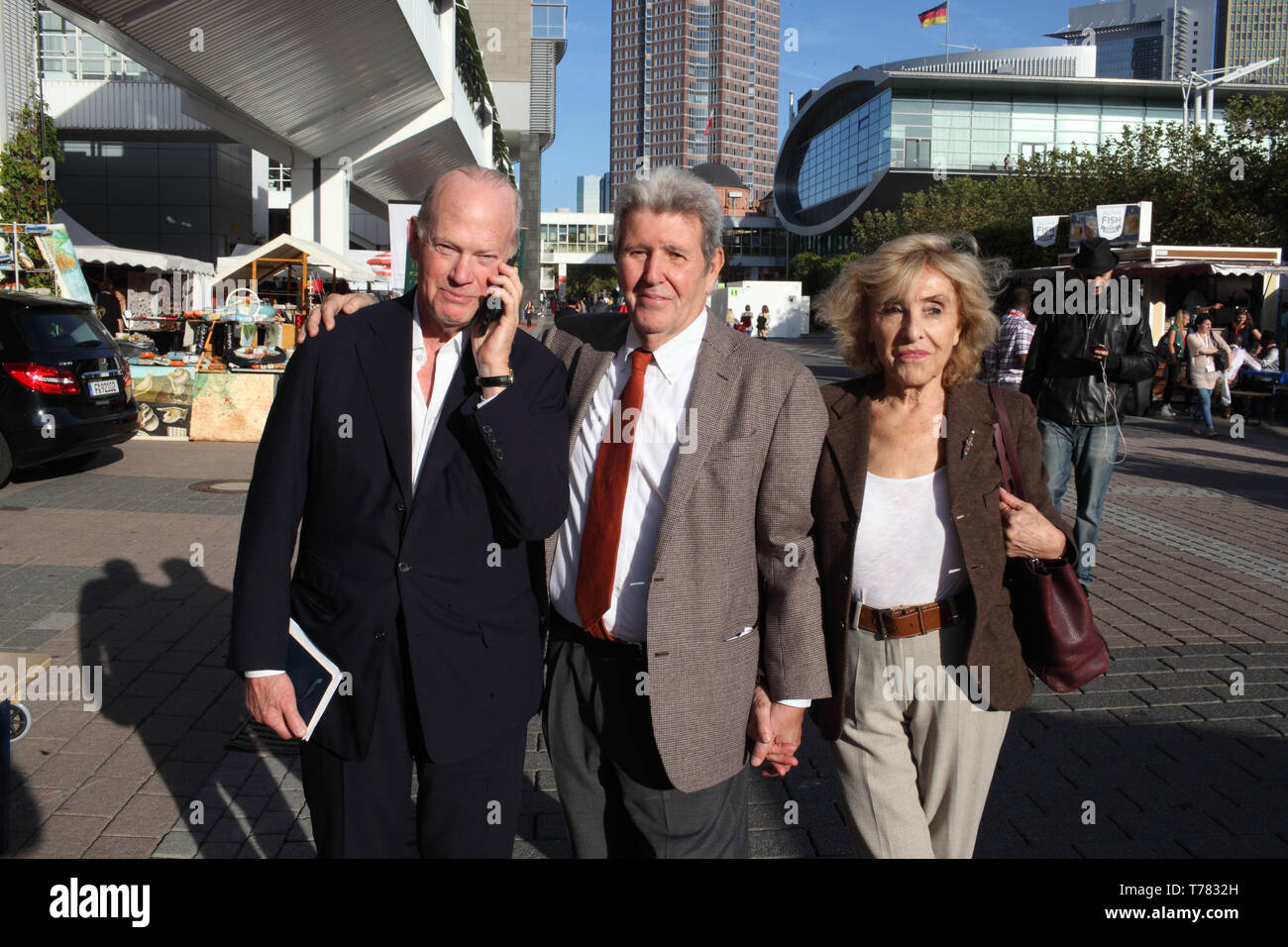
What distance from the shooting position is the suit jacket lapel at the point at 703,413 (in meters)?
2.45

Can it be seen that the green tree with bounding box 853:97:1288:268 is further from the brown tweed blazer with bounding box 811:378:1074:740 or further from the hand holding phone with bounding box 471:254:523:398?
the hand holding phone with bounding box 471:254:523:398

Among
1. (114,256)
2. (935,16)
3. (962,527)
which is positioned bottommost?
(962,527)

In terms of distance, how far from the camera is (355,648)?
2.43 metres

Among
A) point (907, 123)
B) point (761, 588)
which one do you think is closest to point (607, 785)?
point (761, 588)

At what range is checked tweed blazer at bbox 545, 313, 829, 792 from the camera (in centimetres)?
244

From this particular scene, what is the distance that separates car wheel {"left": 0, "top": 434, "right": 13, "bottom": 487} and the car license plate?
1032mm

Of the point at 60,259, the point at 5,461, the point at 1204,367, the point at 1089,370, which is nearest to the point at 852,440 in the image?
the point at 1089,370

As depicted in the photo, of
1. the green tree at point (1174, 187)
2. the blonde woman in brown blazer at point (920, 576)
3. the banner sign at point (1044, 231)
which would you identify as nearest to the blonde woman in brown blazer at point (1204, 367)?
the green tree at point (1174, 187)

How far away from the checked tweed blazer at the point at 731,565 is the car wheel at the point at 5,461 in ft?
31.4

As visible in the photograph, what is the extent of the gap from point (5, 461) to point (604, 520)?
9.72m

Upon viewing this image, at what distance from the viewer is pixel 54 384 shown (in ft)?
34.3

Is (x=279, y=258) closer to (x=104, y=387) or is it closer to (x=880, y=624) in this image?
(x=104, y=387)

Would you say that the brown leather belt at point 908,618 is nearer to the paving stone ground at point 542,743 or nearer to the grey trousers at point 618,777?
the grey trousers at point 618,777

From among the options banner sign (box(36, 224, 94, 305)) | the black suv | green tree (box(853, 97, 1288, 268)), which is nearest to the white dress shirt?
the black suv
